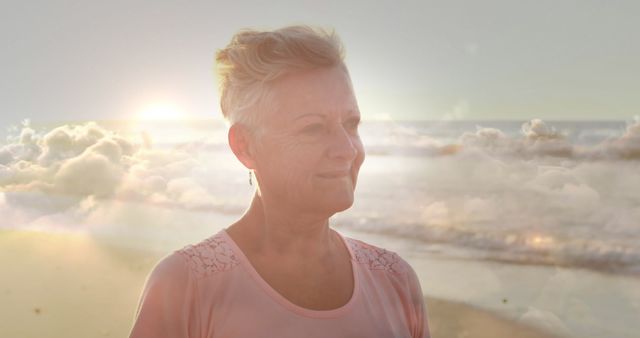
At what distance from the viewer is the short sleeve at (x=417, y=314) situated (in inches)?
61.6

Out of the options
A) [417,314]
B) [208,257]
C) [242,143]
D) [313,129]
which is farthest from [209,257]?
[417,314]

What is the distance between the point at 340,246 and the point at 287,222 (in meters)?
0.19

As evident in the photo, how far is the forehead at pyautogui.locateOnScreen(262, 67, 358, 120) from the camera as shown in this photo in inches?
53.5

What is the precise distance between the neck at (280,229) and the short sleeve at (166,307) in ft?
0.65

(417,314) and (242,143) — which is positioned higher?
(242,143)

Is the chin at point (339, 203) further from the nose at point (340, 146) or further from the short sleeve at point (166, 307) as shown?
the short sleeve at point (166, 307)

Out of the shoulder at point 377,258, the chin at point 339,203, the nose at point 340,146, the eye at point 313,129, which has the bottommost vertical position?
the shoulder at point 377,258

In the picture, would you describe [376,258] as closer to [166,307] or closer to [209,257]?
[209,257]

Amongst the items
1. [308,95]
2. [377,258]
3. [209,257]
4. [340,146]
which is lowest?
[377,258]

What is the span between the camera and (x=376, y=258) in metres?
1.61

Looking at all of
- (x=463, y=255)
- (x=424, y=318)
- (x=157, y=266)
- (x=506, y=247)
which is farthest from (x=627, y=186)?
(x=157, y=266)

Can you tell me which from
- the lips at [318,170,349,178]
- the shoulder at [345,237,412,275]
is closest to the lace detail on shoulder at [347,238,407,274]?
the shoulder at [345,237,412,275]

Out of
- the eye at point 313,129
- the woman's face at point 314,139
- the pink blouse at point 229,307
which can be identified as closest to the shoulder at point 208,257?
the pink blouse at point 229,307

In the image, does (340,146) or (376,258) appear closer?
(340,146)
